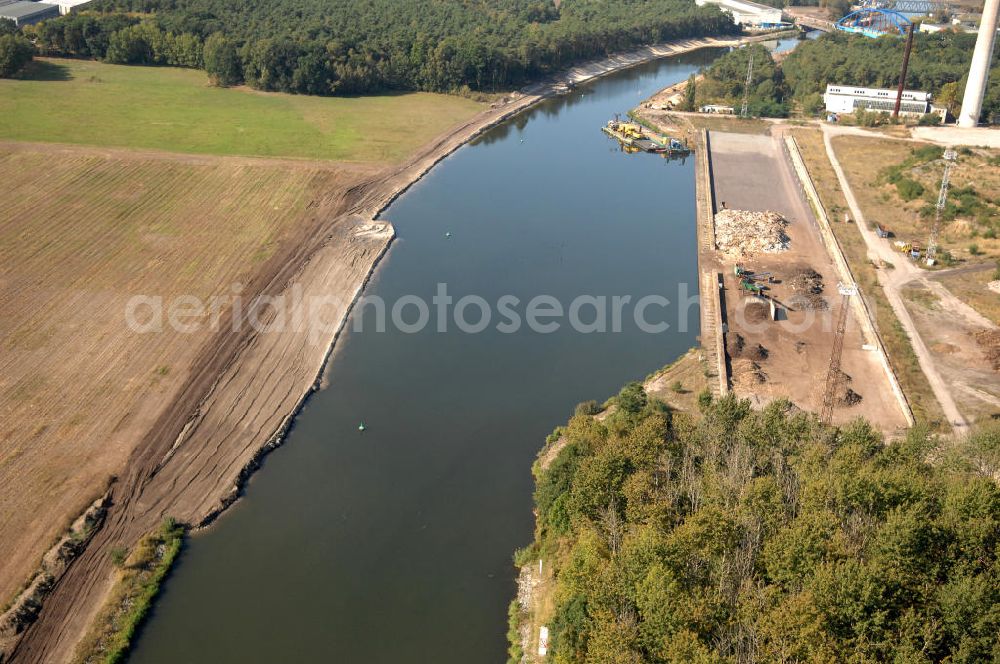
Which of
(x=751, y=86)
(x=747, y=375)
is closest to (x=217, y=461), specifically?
(x=747, y=375)

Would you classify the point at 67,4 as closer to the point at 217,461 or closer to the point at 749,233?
the point at 749,233

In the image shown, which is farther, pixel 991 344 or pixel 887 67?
pixel 887 67

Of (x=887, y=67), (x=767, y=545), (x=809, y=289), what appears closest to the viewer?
(x=767, y=545)

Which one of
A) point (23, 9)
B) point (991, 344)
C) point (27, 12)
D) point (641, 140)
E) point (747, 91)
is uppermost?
point (23, 9)

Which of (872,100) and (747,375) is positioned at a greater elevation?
(872,100)

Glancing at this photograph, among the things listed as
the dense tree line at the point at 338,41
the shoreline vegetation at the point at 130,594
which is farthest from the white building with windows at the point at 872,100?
the shoreline vegetation at the point at 130,594

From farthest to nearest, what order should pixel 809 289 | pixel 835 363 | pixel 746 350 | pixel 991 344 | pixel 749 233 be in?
pixel 749 233 < pixel 809 289 < pixel 991 344 < pixel 746 350 < pixel 835 363

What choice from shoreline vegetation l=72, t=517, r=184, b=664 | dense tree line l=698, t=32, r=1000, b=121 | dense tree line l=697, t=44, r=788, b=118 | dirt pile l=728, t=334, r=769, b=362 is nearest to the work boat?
dense tree line l=697, t=44, r=788, b=118

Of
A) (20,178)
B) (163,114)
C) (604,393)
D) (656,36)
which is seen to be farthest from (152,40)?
(604,393)
